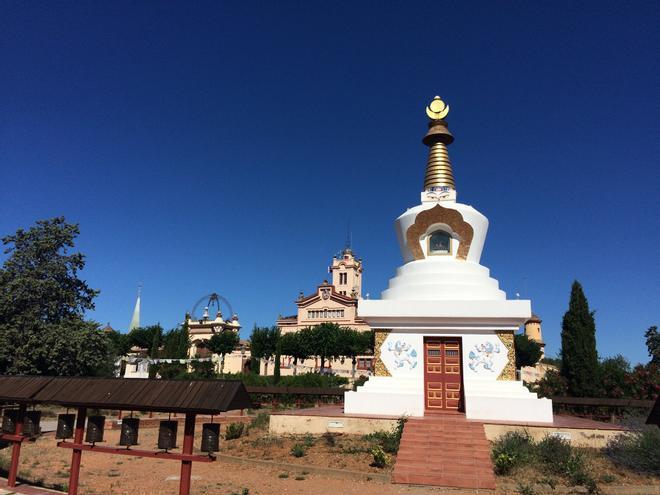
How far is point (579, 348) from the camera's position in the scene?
1048 inches

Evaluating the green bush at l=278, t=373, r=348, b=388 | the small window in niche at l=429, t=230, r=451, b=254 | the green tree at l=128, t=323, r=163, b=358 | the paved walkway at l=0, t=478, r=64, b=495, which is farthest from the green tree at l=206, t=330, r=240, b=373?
the paved walkway at l=0, t=478, r=64, b=495

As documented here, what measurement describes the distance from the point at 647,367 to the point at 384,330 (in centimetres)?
1720

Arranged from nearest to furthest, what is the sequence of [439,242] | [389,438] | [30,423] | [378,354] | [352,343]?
[30,423], [389,438], [378,354], [439,242], [352,343]

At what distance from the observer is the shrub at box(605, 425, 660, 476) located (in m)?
11.5

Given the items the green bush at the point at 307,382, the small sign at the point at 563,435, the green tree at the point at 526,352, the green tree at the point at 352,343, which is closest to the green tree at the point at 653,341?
the green tree at the point at 526,352

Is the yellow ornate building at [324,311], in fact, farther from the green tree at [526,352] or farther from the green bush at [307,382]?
the green bush at [307,382]

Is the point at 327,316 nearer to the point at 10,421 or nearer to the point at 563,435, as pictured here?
the point at 563,435

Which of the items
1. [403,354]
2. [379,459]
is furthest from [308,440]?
[403,354]

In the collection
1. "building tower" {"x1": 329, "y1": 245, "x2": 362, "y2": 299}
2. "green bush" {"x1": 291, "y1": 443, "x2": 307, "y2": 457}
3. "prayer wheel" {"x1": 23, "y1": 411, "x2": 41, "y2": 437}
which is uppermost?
"building tower" {"x1": 329, "y1": 245, "x2": 362, "y2": 299}

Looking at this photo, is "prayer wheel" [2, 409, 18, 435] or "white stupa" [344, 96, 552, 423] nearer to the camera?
"prayer wheel" [2, 409, 18, 435]

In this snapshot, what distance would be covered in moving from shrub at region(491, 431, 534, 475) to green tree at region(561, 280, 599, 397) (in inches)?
553

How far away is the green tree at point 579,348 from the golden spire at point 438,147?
1333 centimetres

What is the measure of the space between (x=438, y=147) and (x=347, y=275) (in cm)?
5913

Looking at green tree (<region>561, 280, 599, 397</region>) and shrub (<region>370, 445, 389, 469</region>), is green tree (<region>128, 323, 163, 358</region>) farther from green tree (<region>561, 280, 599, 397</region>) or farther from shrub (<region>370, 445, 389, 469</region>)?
shrub (<region>370, 445, 389, 469</region>)
